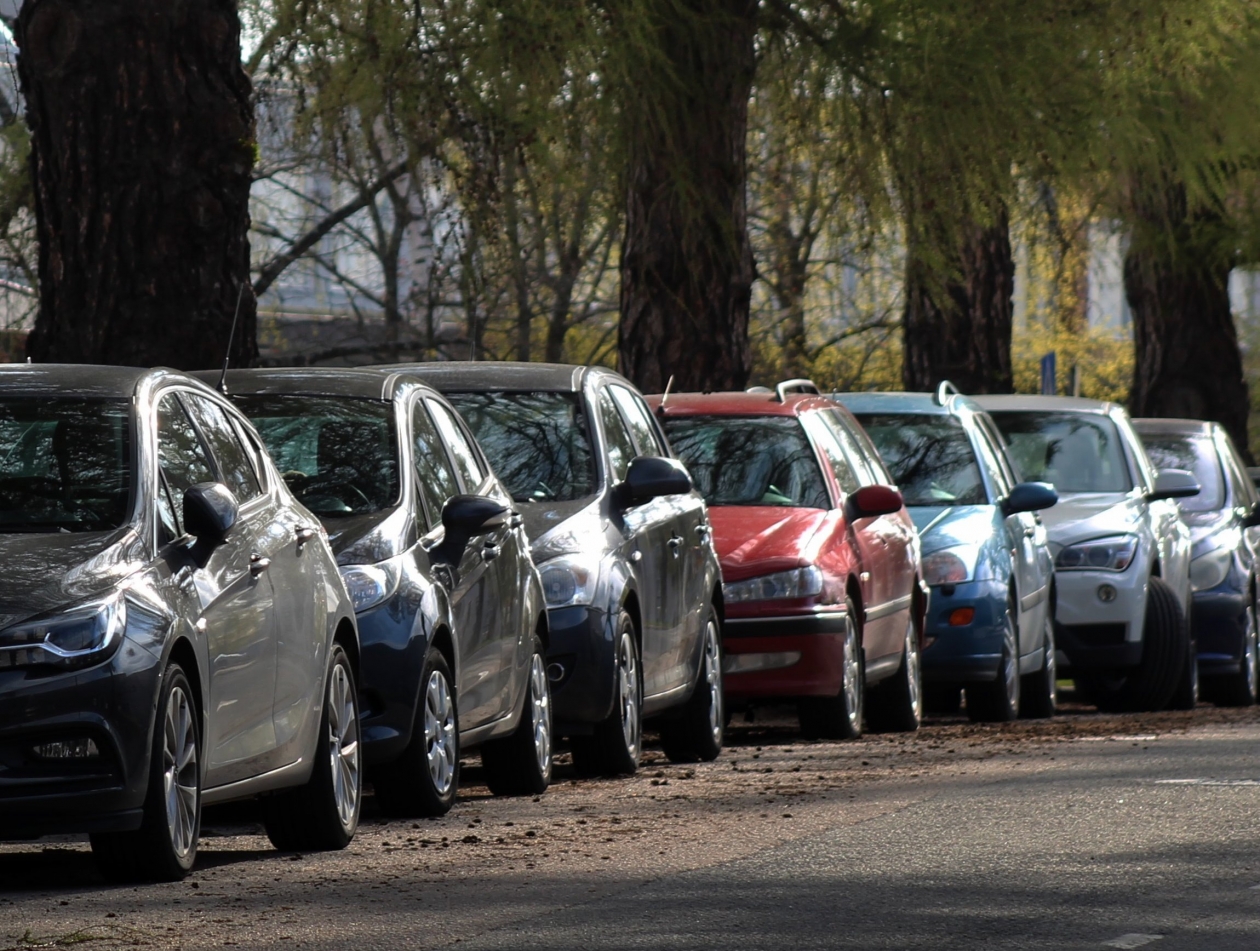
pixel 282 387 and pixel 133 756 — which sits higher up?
pixel 282 387

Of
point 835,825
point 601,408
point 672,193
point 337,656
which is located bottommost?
point 835,825

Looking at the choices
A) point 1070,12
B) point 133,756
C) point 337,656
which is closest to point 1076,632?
point 1070,12

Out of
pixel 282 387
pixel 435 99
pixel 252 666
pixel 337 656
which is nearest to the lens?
pixel 252 666

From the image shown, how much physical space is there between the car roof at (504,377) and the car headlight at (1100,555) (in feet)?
19.7

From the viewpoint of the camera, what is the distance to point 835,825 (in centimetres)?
939

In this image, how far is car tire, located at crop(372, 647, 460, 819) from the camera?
30.9 ft

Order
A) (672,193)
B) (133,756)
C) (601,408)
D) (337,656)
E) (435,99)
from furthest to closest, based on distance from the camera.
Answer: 1. (672,193)
2. (435,99)
3. (601,408)
4. (337,656)
5. (133,756)

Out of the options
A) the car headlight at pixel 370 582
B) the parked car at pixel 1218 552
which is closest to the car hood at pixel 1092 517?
the parked car at pixel 1218 552

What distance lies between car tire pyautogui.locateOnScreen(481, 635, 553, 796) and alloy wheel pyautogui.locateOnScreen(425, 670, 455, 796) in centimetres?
73

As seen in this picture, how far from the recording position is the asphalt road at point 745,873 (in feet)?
22.5

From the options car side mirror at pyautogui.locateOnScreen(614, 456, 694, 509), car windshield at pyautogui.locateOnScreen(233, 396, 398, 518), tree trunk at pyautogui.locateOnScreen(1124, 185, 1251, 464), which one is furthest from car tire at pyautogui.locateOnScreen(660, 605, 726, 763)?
tree trunk at pyautogui.locateOnScreen(1124, 185, 1251, 464)

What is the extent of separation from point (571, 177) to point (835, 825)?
309 inches

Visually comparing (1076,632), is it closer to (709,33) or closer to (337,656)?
(709,33)

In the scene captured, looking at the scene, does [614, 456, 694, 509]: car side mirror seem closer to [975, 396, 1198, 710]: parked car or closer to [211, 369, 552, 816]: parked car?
[211, 369, 552, 816]: parked car
